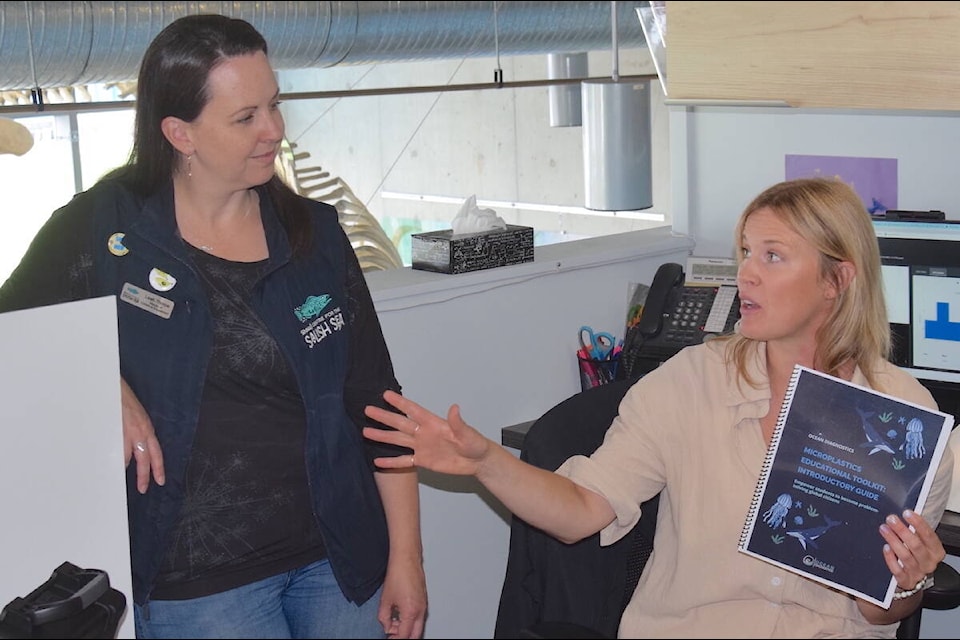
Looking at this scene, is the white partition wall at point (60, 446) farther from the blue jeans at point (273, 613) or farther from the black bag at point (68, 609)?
the black bag at point (68, 609)

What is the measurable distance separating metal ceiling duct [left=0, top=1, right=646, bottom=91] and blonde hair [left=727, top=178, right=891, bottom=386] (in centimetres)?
166

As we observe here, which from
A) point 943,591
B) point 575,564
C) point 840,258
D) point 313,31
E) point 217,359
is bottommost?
point 943,591

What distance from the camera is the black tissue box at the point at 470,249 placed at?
269cm

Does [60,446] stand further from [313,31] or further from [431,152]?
[431,152]

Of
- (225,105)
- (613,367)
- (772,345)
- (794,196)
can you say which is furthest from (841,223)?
(613,367)

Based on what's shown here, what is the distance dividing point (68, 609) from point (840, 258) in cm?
119

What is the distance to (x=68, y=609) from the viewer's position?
4.55 feet

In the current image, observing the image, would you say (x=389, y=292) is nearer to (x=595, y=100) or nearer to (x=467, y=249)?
(x=467, y=249)

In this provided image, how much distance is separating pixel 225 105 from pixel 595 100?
173 cm

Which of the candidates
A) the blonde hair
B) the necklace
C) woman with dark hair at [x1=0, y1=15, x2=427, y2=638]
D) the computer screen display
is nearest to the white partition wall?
woman with dark hair at [x1=0, y1=15, x2=427, y2=638]

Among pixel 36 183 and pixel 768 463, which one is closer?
pixel 768 463

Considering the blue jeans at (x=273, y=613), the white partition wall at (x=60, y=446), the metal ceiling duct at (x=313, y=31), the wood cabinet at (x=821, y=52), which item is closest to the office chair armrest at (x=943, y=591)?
the wood cabinet at (x=821, y=52)

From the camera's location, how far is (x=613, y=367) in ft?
9.54

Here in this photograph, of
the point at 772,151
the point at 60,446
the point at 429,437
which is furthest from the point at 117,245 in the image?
the point at 772,151
